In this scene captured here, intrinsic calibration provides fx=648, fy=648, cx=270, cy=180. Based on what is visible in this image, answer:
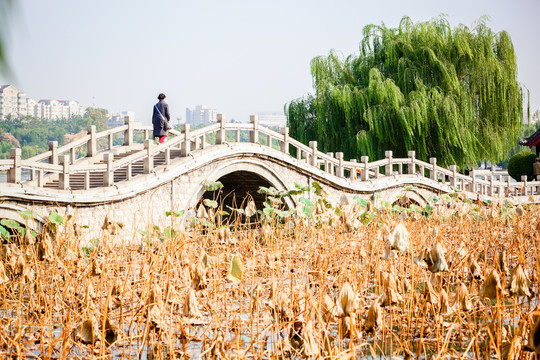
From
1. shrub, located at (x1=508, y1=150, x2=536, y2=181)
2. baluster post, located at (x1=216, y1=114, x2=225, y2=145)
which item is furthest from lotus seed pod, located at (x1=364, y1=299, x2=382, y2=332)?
shrub, located at (x1=508, y1=150, x2=536, y2=181)

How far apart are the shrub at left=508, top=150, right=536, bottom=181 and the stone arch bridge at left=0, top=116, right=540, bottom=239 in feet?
23.5

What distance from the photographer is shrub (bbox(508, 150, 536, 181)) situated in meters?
24.8

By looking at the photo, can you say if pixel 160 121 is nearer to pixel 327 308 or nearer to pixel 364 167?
pixel 364 167

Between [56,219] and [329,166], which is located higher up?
[329,166]

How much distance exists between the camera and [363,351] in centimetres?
437

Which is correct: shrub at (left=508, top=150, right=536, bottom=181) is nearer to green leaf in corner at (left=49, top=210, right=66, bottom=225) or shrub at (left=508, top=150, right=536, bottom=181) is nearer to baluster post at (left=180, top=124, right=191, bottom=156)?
baluster post at (left=180, top=124, right=191, bottom=156)

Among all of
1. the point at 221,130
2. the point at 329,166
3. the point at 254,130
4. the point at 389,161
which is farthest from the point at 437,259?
the point at 389,161

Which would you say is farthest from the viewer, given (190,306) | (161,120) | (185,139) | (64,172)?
(161,120)

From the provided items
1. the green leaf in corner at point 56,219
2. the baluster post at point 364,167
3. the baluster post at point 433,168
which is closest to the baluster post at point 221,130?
the baluster post at point 364,167

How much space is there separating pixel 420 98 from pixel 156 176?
33.7 feet

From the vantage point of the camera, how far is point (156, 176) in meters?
11.0

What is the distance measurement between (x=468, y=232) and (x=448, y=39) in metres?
14.2

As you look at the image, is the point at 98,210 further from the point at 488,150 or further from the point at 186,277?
the point at 488,150

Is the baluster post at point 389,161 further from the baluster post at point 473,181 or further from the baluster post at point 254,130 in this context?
the baluster post at point 254,130
